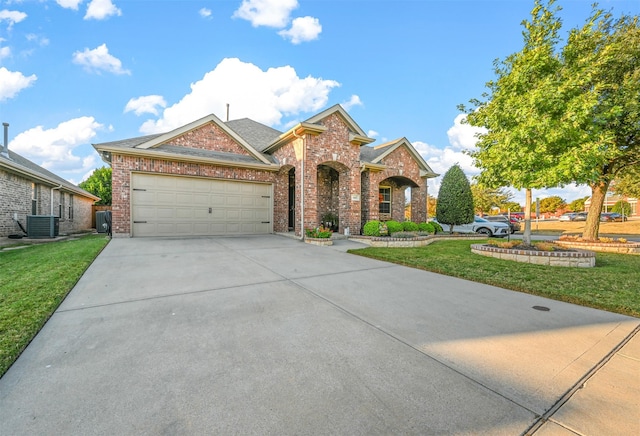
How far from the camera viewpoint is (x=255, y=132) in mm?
15328

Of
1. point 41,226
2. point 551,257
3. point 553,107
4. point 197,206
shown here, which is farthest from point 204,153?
point 551,257

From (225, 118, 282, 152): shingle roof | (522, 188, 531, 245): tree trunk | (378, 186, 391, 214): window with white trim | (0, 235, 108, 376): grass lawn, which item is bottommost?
(0, 235, 108, 376): grass lawn

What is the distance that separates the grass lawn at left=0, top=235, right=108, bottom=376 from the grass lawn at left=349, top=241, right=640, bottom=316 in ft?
20.1

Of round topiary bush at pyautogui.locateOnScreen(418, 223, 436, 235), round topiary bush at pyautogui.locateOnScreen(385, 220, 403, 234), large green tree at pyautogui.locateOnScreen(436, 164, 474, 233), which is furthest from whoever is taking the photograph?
large green tree at pyautogui.locateOnScreen(436, 164, 474, 233)

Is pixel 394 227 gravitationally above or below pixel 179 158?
below

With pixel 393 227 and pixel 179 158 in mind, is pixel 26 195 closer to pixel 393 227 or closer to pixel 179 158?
pixel 179 158

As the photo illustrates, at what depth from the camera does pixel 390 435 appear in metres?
1.43

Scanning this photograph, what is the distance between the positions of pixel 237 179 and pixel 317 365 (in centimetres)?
1009

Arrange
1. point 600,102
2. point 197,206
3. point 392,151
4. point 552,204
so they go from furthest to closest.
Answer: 1. point 552,204
2. point 392,151
3. point 197,206
4. point 600,102

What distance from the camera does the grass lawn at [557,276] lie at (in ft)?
12.6

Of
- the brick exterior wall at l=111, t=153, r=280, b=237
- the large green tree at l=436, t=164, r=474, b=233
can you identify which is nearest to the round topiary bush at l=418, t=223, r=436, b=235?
the large green tree at l=436, t=164, r=474, b=233

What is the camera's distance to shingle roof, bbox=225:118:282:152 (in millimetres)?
13938

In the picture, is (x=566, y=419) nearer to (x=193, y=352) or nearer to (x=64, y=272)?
(x=193, y=352)

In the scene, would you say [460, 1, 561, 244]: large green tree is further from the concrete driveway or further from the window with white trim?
the window with white trim
